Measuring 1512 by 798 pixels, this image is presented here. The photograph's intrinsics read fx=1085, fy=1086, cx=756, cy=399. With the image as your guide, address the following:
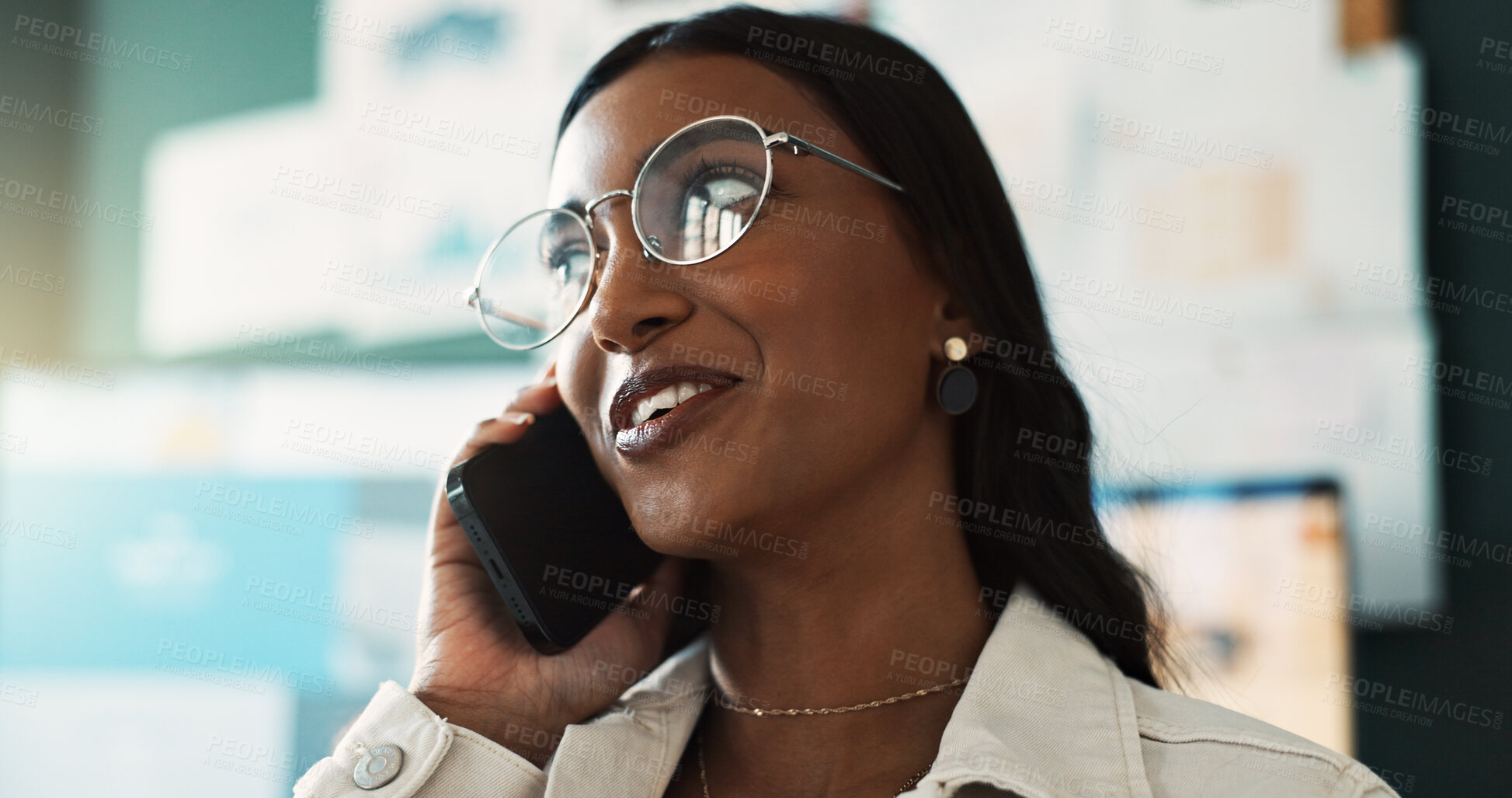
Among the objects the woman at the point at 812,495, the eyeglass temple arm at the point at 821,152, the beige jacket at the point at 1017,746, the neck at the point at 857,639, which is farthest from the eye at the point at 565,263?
the beige jacket at the point at 1017,746

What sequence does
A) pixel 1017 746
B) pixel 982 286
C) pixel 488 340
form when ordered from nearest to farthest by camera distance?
pixel 1017 746 → pixel 982 286 → pixel 488 340

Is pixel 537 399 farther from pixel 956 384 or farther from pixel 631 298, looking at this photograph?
pixel 956 384

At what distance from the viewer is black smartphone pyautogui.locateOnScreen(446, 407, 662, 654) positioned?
4.27 feet

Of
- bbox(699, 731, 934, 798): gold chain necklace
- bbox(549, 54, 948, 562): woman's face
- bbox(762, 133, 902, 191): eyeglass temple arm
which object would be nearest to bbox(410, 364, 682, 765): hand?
bbox(699, 731, 934, 798): gold chain necklace

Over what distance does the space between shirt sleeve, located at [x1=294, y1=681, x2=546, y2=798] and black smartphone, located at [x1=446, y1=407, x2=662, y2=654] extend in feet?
0.52

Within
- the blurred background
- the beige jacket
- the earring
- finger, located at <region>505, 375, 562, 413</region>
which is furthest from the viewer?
the blurred background

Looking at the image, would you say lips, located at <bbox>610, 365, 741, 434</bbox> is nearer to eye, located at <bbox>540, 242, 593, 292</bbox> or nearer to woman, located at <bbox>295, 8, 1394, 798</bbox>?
woman, located at <bbox>295, 8, 1394, 798</bbox>

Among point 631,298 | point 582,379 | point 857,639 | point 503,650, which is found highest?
point 631,298

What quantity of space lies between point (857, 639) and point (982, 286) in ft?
1.40

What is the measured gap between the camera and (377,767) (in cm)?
114

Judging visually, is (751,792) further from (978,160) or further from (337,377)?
(337,377)

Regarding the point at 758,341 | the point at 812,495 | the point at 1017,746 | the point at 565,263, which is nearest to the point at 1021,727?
the point at 1017,746

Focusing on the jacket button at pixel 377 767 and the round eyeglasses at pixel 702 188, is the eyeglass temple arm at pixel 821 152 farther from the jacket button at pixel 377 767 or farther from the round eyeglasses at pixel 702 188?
the jacket button at pixel 377 767

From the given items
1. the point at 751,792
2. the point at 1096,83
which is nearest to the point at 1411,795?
the point at 751,792
